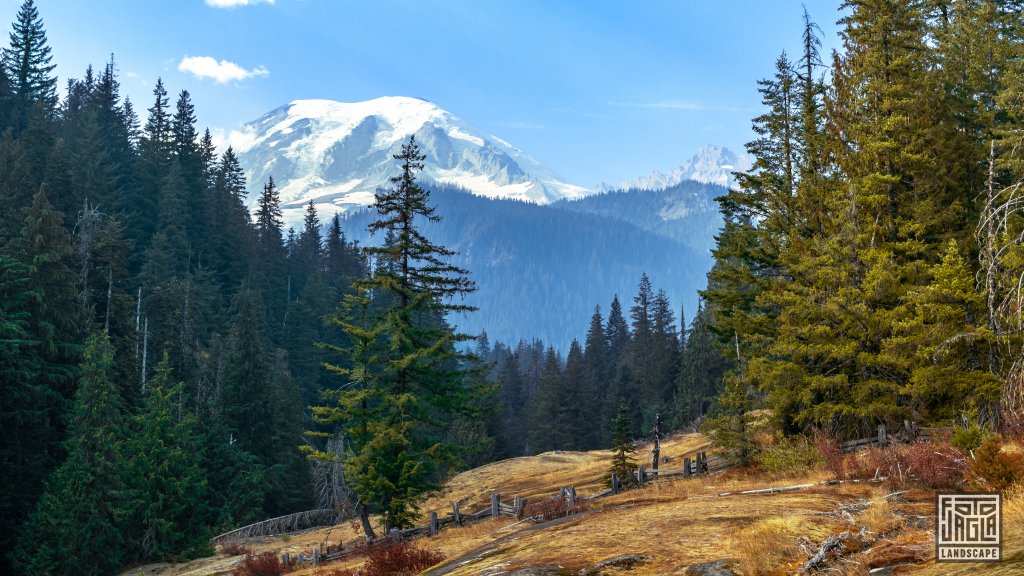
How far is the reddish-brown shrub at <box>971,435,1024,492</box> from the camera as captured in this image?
9.27m

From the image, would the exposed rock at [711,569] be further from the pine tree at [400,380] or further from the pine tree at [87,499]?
the pine tree at [87,499]

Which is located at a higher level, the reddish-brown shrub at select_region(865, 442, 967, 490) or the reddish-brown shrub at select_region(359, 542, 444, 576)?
the reddish-brown shrub at select_region(865, 442, 967, 490)

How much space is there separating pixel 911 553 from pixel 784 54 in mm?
27206

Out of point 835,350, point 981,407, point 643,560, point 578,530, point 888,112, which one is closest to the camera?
point 643,560

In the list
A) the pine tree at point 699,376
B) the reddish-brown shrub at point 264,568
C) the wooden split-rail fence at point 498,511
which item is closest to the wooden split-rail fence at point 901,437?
the wooden split-rail fence at point 498,511

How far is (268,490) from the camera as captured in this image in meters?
54.7

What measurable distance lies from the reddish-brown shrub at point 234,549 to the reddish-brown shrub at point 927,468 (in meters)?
35.5

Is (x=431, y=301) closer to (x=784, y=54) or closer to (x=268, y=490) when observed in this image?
(x=784, y=54)

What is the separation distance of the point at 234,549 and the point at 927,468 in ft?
128

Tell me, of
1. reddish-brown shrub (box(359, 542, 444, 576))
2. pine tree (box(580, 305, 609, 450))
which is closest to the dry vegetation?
reddish-brown shrub (box(359, 542, 444, 576))

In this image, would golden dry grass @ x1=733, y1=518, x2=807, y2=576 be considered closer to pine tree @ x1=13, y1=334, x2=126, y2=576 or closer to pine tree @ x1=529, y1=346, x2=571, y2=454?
pine tree @ x1=13, y1=334, x2=126, y2=576

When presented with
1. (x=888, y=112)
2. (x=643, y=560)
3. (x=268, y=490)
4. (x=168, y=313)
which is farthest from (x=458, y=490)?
(x=643, y=560)

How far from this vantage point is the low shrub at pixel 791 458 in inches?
→ 757

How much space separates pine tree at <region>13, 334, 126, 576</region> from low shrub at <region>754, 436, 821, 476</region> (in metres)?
32.7
